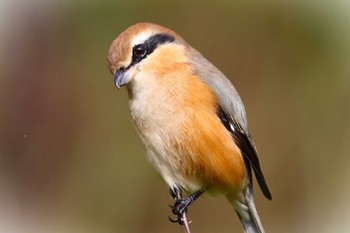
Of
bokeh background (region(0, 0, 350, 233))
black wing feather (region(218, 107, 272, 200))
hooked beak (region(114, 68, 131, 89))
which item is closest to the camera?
hooked beak (region(114, 68, 131, 89))

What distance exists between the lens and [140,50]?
14.6ft

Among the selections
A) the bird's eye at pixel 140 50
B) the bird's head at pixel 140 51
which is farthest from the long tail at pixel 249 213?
the bird's eye at pixel 140 50

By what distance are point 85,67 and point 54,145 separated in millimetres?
693

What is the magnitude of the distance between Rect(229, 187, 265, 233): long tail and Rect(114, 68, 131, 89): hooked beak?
106 centimetres

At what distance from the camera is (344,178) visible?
6.86 meters

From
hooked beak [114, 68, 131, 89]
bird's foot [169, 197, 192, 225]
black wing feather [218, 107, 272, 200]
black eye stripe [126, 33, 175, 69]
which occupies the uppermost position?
black eye stripe [126, 33, 175, 69]

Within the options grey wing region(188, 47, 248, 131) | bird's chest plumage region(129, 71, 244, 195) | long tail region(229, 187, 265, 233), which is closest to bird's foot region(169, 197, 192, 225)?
bird's chest plumage region(129, 71, 244, 195)

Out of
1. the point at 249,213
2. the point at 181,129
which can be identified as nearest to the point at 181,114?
the point at 181,129

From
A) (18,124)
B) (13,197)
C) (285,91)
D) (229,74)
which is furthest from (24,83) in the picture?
(285,91)

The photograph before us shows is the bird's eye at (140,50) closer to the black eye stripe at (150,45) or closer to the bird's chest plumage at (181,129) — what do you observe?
the black eye stripe at (150,45)

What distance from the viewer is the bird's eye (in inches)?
175

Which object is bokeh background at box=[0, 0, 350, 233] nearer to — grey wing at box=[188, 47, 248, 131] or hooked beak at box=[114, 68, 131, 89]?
grey wing at box=[188, 47, 248, 131]

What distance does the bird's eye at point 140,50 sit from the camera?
4434 mm

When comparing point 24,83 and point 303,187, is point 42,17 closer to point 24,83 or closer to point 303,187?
point 24,83
